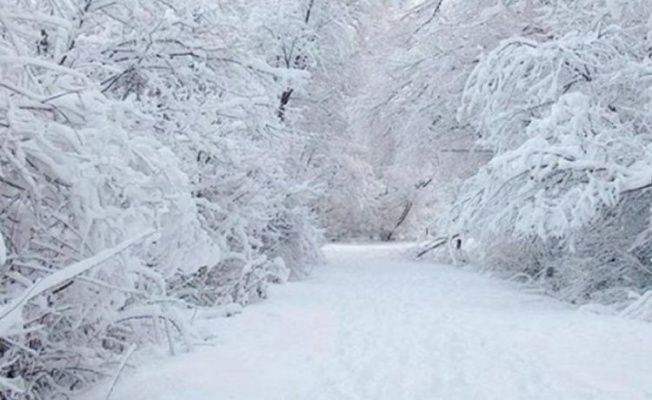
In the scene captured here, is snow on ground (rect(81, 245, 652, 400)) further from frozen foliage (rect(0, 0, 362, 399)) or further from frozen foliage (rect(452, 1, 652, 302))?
frozen foliage (rect(452, 1, 652, 302))

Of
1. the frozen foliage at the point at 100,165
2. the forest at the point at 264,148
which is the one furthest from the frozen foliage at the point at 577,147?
the frozen foliage at the point at 100,165

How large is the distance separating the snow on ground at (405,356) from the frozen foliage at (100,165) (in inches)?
17.7

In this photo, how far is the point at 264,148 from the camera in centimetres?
1028

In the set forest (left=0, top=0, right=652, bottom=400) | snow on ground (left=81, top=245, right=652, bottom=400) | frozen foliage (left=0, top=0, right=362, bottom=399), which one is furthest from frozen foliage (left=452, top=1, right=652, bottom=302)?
frozen foliage (left=0, top=0, right=362, bottom=399)

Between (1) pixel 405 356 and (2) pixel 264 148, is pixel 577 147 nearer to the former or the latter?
(1) pixel 405 356

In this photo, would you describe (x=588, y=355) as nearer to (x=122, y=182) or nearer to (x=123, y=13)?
(x=122, y=182)

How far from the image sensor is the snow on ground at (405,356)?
460 centimetres

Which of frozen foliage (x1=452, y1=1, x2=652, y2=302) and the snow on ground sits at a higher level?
frozen foliage (x1=452, y1=1, x2=652, y2=302)

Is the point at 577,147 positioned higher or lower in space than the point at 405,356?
higher

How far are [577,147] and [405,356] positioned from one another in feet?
12.4

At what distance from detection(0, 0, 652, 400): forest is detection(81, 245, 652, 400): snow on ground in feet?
1.52

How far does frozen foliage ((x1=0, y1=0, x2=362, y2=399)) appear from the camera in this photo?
3605 mm

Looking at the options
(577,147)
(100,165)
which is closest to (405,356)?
(100,165)

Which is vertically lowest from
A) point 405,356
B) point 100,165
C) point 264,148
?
point 405,356
